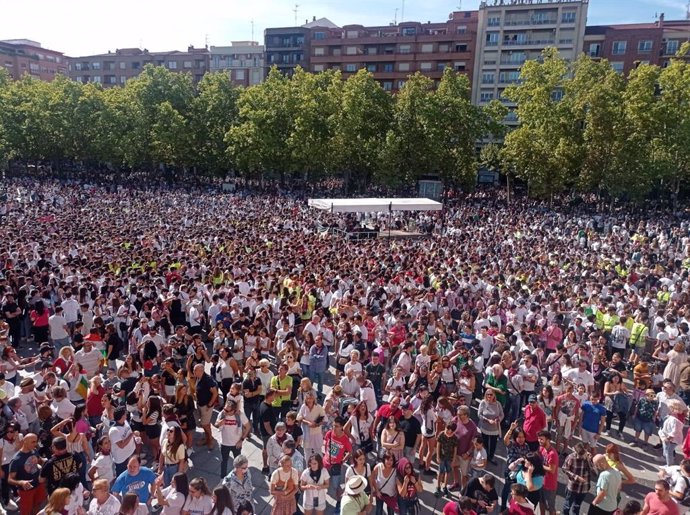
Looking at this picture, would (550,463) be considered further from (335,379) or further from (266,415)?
(335,379)

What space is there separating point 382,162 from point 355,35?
1183 inches

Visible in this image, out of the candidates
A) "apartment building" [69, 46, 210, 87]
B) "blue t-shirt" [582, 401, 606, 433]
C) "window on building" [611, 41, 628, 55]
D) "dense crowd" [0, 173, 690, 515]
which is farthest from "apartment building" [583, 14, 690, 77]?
"blue t-shirt" [582, 401, 606, 433]

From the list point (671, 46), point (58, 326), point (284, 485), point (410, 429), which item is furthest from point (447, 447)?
point (671, 46)

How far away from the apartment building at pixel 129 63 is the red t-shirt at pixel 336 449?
247 ft

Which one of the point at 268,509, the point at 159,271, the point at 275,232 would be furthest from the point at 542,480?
the point at 275,232

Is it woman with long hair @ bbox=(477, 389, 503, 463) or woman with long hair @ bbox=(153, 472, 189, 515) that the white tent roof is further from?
woman with long hair @ bbox=(153, 472, 189, 515)

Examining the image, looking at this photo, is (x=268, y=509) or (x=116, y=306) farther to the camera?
(x=116, y=306)

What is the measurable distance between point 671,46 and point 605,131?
2799 centimetres

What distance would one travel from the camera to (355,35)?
62781 mm

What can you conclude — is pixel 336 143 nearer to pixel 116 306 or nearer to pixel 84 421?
pixel 116 306

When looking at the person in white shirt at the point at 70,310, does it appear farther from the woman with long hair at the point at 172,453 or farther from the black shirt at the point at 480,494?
the black shirt at the point at 480,494

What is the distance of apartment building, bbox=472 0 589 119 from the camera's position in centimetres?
5369

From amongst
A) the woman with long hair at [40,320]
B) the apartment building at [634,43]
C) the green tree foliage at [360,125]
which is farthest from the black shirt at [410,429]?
the apartment building at [634,43]

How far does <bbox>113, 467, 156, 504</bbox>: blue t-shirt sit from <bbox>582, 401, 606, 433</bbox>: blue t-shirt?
5756 millimetres
